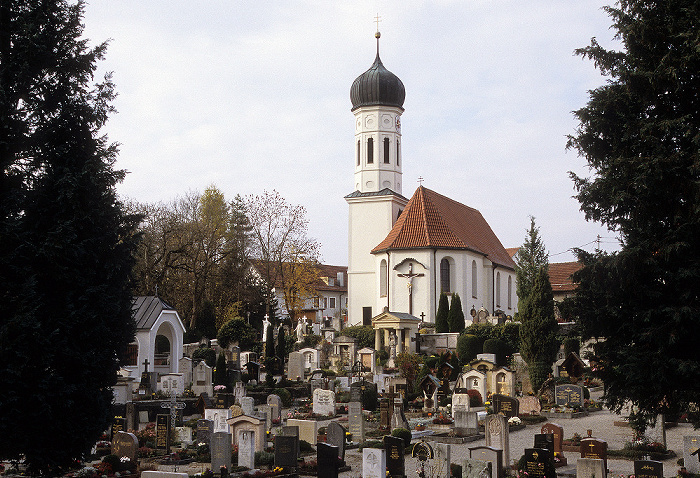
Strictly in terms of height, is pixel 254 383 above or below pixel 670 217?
below

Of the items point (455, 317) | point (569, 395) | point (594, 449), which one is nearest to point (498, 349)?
point (455, 317)

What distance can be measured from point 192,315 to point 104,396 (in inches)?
1272

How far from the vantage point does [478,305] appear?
4531cm

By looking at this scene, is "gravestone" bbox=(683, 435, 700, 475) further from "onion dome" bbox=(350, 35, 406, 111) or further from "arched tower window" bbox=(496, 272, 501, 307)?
"onion dome" bbox=(350, 35, 406, 111)

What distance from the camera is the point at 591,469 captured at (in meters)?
11.6

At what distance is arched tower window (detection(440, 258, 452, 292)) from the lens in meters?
43.0

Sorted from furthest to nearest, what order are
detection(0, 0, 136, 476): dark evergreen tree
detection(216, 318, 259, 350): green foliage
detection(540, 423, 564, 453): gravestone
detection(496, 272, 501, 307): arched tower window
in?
detection(496, 272, 501, 307): arched tower window, detection(216, 318, 259, 350): green foliage, detection(540, 423, 564, 453): gravestone, detection(0, 0, 136, 476): dark evergreen tree

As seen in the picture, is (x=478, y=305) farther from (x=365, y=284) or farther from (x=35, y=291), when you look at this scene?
(x=35, y=291)

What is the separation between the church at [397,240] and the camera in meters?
42.8

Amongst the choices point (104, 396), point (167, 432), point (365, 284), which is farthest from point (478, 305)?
point (104, 396)

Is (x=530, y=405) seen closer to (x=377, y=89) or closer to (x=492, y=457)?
(x=492, y=457)

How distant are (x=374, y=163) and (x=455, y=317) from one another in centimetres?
1492

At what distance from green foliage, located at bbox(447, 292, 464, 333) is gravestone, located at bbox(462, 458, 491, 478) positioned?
87.7 ft

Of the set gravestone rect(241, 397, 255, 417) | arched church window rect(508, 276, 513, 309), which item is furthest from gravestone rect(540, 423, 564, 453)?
arched church window rect(508, 276, 513, 309)
